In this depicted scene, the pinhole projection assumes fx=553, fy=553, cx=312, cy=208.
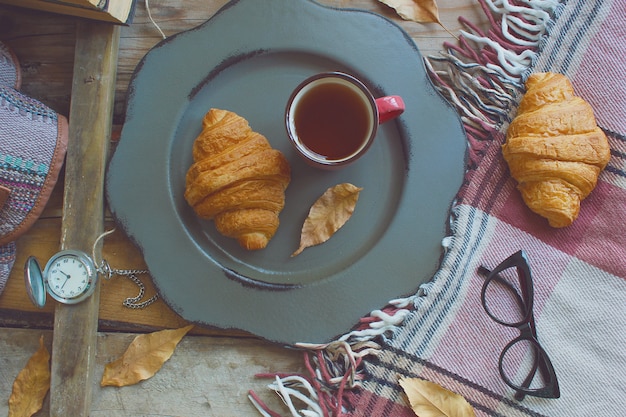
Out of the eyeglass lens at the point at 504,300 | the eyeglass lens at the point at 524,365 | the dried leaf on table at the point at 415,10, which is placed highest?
the dried leaf on table at the point at 415,10

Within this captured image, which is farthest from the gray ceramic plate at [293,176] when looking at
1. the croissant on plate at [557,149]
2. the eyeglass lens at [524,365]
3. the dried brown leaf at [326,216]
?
the eyeglass lens at [524,365]

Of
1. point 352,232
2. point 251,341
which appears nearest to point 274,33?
point 352,232

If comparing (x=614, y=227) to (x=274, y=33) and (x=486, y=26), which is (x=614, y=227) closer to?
(x=486, y=26)

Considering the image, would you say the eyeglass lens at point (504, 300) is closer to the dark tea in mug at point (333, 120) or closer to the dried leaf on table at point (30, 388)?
the dark tea in mug at point (333, 120)

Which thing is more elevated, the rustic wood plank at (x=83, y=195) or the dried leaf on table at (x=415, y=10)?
the dried leaf on table at (x=415, y=10)

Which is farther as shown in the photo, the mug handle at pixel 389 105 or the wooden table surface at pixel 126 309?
the wooden table surface at pixel 126 309

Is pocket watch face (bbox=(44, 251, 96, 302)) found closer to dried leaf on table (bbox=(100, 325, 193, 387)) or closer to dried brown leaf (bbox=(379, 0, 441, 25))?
dried leaf on table (bbox=(100, 325, 193, 387))

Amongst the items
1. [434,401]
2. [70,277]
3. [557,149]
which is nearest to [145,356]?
[70,277]
